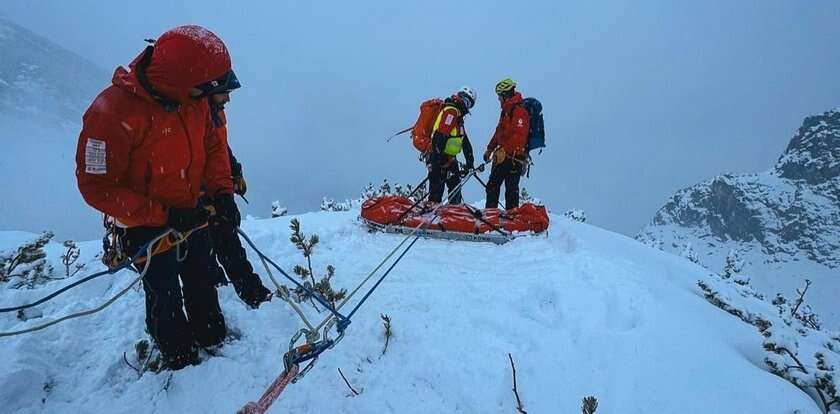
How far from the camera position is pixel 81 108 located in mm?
Result: 96375

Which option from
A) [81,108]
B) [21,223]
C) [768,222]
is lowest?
[768,222]

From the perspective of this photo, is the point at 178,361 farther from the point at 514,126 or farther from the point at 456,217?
the point at 514,126

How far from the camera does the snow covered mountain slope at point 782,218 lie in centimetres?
8612

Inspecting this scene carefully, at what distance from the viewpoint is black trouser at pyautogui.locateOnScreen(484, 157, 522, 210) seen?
691 cm

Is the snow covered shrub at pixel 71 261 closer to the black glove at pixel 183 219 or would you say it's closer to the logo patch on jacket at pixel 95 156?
the black glove at pixel 183 219

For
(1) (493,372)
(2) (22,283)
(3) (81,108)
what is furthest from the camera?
(3) (81,108)

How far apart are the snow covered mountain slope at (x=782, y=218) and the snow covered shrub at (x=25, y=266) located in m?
90.5

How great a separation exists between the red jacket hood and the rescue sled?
11.7 ft

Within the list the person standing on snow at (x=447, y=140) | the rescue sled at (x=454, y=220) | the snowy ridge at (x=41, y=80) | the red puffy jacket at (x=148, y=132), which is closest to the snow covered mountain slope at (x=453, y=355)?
the red puffy jacket at (x=148, y=132)

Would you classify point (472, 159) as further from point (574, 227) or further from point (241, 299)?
point (241, 299)

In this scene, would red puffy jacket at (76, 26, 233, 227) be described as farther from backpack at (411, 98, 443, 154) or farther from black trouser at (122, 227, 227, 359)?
backpack at (411, 98, 443, 154)

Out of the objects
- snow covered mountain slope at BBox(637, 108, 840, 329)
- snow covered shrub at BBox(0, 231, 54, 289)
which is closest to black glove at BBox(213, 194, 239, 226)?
snow covered shrub at BBox(0, 231, 54, 289)

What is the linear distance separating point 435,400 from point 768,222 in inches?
5013

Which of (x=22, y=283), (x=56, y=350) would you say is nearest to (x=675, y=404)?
(x=56, y=350)
